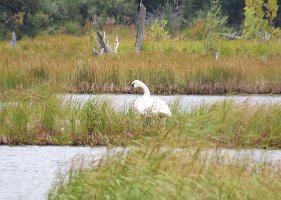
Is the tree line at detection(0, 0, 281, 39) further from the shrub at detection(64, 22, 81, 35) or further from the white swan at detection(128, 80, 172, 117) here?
the white swan at detection(128, 80, 172, 117)

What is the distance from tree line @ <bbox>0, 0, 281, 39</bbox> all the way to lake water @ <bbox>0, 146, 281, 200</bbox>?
19386 millimetres

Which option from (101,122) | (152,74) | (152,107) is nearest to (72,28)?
(152,74)

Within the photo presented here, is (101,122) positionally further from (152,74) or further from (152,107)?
(152,74)

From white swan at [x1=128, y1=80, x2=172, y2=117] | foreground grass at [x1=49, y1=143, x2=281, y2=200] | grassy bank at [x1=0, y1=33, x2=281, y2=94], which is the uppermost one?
foreground grass at [x1=49, y1=143, x2=281, y2=200]

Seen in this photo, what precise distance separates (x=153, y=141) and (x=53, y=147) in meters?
4.19

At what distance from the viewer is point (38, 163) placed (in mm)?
10742

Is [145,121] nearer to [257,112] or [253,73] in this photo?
[257,112]

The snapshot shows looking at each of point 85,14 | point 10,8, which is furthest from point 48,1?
point 85,14

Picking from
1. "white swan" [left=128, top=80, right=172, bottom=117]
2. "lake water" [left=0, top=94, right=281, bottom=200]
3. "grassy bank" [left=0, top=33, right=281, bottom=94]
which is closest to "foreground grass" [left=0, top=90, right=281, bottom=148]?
"white swan" [left=128, top=80, right=172, bottom=117]

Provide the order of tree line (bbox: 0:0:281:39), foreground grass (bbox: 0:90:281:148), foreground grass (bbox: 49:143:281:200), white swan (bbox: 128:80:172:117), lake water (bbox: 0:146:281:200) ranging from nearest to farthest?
foreground grass (bbox: 49:143:281:200), lake water (bbox: 0:146:281:200), foreground grass (bbox: 0:90:281:148), white swan (bbox: 128:80:172:117), tree line (bbox: 0:0:281:39)

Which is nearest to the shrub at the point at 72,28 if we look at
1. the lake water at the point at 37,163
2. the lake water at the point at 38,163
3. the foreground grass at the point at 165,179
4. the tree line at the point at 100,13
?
the tree line at the point at 100,13

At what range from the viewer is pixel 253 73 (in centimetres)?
1928

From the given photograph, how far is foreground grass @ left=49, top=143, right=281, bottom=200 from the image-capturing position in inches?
270

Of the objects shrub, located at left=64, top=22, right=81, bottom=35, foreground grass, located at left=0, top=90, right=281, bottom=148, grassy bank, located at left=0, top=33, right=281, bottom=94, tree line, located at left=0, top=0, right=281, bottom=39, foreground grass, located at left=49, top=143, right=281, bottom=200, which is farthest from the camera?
shrub, located at left=64, top=22, right=81, bottom=35
